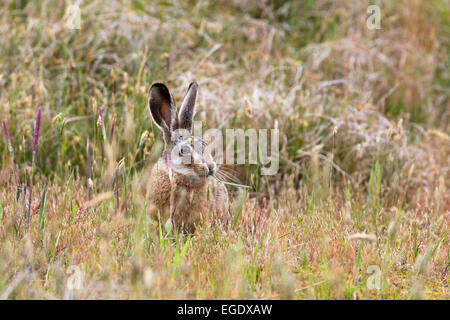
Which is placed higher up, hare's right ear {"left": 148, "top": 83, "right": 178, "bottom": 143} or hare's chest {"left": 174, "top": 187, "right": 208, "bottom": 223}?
hare's right ear {"left": 148, "top": 83, "right": 178, "bottom": 143}

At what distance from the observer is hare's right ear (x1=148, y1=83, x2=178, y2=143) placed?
150 inches

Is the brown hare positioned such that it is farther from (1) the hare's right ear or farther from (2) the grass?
(2) the grass

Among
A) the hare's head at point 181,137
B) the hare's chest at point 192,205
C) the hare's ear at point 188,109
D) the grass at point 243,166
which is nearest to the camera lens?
the grass at point 243,166

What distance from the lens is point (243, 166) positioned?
16.7 ft

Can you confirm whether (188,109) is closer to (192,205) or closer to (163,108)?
(163,108)

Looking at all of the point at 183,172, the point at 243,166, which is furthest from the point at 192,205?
the point at 243,166

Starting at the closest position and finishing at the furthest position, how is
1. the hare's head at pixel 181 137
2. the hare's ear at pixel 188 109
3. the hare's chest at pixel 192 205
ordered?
the hare's head at pixel 181 137 < the hare's chest at pixel 192 205 < the hare's ear at pixel 188 109

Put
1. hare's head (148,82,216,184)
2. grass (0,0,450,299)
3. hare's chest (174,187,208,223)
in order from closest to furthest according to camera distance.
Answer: grass (0,0,450,299), hare's head (148,82,216,184), hare's chest (174,187,208,223)

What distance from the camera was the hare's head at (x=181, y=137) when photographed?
143 inches

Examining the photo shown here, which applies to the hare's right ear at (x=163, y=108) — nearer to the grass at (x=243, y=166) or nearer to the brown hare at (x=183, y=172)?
the brown hare at (x=183, y=172)

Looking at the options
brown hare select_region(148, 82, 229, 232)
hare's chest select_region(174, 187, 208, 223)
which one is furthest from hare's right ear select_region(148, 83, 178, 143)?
hare's chest select_region(174, 187, 208, 223)

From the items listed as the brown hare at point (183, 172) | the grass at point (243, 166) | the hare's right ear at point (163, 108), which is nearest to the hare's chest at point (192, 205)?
the brown hare at point (183, 172)

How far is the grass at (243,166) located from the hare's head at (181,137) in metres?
0.19

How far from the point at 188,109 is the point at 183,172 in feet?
1.75
